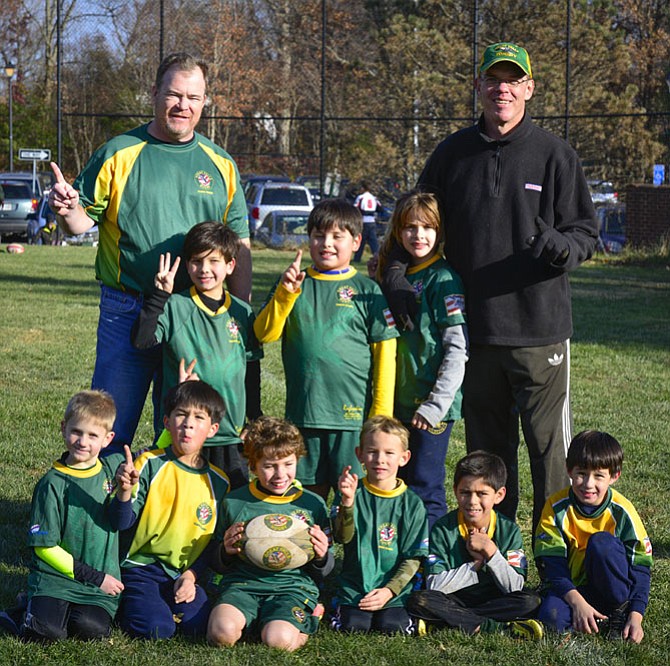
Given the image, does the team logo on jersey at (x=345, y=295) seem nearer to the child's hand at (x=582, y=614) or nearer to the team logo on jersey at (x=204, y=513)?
the team logo on jersey at (x=204, y=513)

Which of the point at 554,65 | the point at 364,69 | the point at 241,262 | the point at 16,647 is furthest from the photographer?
the point at 364,69

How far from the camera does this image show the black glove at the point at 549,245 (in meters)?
4.25

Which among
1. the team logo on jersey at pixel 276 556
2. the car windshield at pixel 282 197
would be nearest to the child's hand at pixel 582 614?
the team logo on jersey at pixel 276 556

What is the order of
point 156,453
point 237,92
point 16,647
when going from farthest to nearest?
point 237,92 → point 156,453 → point 16,647

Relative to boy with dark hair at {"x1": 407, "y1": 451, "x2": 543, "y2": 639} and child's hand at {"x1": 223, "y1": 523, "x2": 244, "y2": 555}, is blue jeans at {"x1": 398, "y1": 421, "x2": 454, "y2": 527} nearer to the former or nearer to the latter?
boy with dark hair at {"x1": 407, "y1": 451, "x2": 543, "y2": 639}

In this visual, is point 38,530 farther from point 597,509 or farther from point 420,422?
Result: point 597,509

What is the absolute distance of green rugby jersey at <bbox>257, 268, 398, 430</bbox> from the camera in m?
4.58

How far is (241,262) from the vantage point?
4898 millimetres

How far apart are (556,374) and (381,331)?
783 mm

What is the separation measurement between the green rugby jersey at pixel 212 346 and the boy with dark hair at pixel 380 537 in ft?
2.00

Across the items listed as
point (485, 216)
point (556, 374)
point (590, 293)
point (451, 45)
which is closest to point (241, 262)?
point (485, 216)

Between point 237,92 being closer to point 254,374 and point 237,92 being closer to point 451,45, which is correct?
point 451,45

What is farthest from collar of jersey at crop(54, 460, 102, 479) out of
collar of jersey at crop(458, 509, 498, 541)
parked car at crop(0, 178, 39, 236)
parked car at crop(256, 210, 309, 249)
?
parked car at crop(0, 178, 39, 236)

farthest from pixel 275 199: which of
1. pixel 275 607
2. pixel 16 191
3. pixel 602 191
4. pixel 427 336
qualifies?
pixel 275 607
